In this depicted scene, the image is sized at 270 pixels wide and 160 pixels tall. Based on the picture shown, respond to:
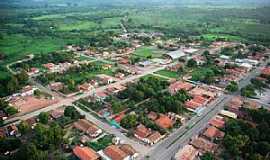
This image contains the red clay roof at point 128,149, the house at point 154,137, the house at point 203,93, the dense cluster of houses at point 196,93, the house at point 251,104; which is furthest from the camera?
the house at point 203,93

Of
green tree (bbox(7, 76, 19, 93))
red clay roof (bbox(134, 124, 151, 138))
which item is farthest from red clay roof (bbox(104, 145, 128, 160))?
green tree (bbox(7, 76, 19, 93))

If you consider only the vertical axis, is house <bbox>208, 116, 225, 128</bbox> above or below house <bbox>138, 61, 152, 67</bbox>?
below

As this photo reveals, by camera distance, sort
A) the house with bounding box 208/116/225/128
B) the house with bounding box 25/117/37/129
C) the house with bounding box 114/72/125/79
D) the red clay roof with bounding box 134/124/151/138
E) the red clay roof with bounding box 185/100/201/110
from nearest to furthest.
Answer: the red clay roof with bounding box 134/124/151/138, the house with bounding box 25/117/37/129, the house with bounding box 208/116/225/128, the red clay roof with bounding box 185/100/201/110, the house with bounding box 114/72/125/79

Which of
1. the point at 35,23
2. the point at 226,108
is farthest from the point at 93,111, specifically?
the point at 35,23

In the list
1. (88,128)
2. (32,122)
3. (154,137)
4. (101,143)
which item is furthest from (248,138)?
(32,122)

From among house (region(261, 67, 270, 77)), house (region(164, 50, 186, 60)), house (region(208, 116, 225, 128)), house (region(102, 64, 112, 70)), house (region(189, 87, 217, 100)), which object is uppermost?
house (region(164, 50, 186, 60))

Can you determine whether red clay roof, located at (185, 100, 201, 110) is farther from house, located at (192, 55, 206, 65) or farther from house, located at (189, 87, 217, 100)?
house, located at (192, 55, 206, 65)

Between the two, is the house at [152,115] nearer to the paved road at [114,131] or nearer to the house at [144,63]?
the paved road at [114,131]

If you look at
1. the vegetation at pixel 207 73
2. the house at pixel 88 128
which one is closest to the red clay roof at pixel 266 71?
the vegetation at pixel 207 73

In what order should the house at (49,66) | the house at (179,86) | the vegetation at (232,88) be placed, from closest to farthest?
1. the house at (179,86)
2. the vegetation at (232,88)
3. the house at (49,66)
